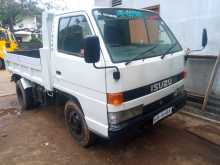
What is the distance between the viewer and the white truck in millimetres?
2500

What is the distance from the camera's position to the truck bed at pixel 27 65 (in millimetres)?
4094

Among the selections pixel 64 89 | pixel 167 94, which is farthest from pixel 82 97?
pixel 167 94

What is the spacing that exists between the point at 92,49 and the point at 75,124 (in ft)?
5.29

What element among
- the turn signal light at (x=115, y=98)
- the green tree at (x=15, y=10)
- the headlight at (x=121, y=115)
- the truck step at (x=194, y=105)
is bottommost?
the truck step at (x=194, y=105)

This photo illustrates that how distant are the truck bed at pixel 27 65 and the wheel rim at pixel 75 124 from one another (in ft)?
3.23

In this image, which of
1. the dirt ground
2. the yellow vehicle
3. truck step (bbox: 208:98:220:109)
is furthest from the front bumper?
the yellow vehicle

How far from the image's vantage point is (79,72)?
2887 mm

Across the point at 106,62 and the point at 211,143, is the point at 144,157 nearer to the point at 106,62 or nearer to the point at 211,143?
the point at 211,143

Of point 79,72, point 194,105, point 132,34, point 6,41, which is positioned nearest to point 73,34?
point 79,72

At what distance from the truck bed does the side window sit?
0.92 metres

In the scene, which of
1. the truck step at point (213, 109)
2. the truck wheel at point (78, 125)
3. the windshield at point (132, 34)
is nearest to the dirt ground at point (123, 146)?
the truck wheel at point (78, 125)

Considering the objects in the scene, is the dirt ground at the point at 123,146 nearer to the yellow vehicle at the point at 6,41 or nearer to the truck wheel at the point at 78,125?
the truck wheel at the point at 78,125

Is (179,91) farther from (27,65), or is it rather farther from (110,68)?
(27,65)

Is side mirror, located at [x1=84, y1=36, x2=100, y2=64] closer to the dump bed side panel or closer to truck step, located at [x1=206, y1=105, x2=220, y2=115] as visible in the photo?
the dump bed side panel
